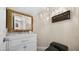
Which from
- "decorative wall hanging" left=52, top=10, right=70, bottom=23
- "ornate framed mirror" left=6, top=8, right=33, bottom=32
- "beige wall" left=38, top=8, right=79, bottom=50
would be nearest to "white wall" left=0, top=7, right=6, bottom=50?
"ornate framed mirror" left=6, top=8, right=33, bottom=32

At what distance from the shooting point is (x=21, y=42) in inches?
50.6

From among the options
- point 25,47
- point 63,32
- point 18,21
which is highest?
point 18,21

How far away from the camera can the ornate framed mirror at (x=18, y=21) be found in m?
1.24

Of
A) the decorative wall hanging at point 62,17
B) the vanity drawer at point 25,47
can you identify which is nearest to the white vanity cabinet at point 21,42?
the vanity drawer at point 25,47

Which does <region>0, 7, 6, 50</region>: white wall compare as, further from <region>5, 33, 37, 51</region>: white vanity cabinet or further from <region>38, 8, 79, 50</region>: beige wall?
<region>38, 8, 79, 50</region>: beige wall

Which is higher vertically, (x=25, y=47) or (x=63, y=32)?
(x=63, y=32)

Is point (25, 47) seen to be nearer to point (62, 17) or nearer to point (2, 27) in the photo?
point (2, 27)

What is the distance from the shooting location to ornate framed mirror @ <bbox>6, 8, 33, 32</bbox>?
4.06 ft

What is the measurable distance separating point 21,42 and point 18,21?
0.72ft

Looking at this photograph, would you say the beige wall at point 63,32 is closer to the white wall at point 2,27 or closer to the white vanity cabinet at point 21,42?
the white vanity cabinet at point 21,42

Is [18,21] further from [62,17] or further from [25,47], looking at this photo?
[62,17]

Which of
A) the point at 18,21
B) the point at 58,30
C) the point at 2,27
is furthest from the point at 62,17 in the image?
the point at 2,27
